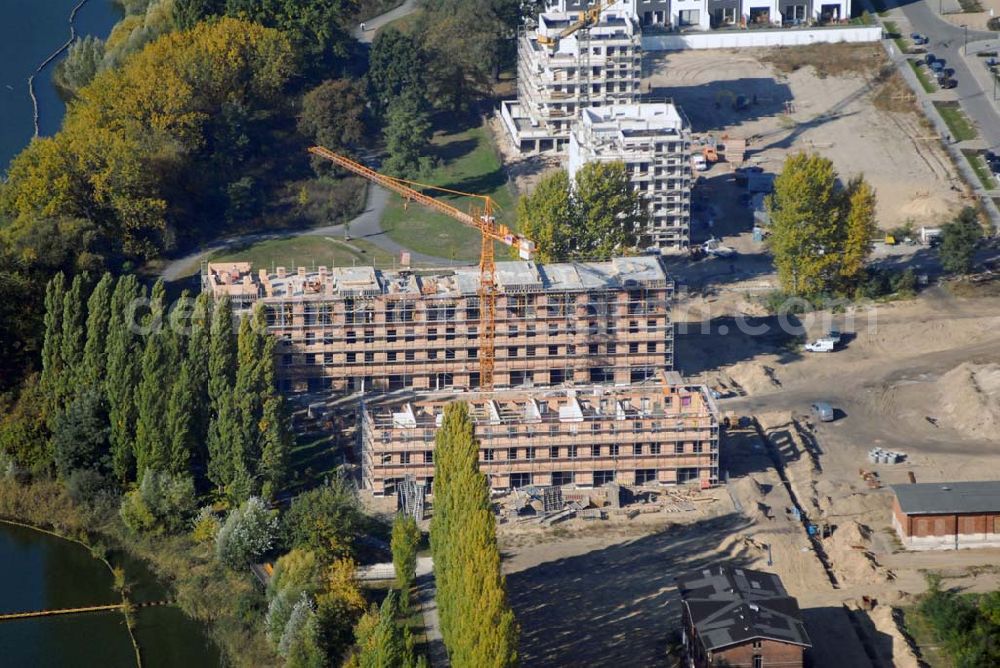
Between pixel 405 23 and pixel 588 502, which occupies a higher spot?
pixel 405 23

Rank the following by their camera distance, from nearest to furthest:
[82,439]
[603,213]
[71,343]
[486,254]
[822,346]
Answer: [82,439] < [71,343] < [486,254] < [822,346] < [603,213]

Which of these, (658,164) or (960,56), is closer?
(658,164)

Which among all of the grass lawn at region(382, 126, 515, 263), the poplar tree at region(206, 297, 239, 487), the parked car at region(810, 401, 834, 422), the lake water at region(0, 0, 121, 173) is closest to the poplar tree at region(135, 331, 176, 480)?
the poplar tree at region(206, 297, 239, 487)

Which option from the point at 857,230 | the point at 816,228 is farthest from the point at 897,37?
the point at 816,228

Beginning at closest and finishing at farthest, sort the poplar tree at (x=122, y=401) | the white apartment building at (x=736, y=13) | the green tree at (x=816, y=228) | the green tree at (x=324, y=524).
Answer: the green tree at (x=324, y=524) → the poplar tree at (x=122, y=401) → the green tree at (x=816, y=228) → the white apartment building at (x=736, y=13)

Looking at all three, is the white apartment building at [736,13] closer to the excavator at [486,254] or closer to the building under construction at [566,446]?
the excavator at [486,254]

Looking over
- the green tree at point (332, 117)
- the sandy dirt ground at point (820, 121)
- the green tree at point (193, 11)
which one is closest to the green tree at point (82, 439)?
the green tree at point (332, 117)

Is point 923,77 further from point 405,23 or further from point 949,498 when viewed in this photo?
point 949,498

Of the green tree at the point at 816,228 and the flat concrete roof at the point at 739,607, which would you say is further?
the green tree at the point at 816,228
